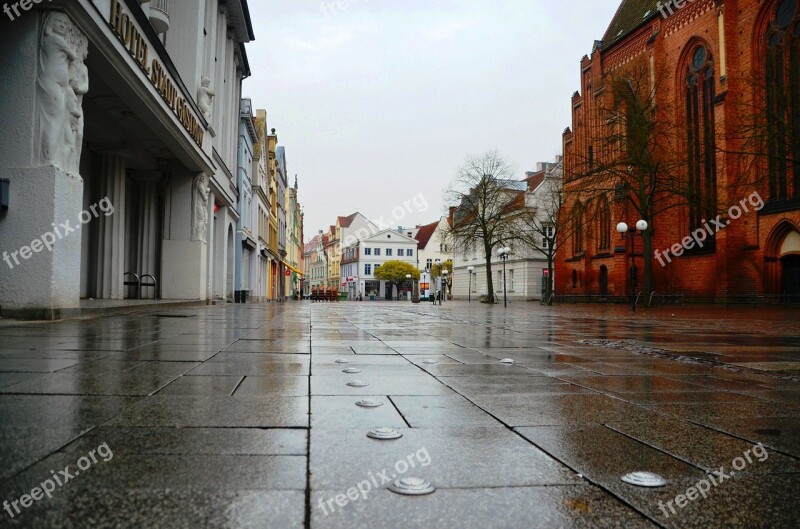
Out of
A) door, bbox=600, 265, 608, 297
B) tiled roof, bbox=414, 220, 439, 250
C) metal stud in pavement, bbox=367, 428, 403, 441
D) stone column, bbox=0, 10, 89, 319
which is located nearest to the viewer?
metal stud in pavement, bbox=367, 428, 403, 441

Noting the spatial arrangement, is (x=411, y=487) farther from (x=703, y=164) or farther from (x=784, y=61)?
(x=703, y=164)

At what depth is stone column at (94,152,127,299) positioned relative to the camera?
1662 centimetres

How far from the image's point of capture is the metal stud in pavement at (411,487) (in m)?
1.83

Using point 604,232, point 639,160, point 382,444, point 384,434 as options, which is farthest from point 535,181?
point 382,444

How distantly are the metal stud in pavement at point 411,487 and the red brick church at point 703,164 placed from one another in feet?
77.7

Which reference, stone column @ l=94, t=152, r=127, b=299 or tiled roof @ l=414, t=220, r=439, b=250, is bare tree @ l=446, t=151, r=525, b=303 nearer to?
stone column @ l=94, t=152, r=127, b=299

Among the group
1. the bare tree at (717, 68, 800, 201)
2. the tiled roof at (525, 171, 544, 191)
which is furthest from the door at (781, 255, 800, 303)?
the tiled roof at (525, 171, 544, 191)

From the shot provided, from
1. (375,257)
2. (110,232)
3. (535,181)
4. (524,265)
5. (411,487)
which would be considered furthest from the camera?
(375,257)

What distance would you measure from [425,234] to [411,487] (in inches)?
4112

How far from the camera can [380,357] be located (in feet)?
19.1

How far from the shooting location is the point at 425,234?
4173 inches

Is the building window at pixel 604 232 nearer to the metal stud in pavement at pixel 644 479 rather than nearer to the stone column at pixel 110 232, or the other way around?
the stone column at pixel 110 232

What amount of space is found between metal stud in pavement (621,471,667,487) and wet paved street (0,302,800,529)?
0.04 m

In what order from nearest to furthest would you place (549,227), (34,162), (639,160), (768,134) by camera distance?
(34,162) → (768,134) → (639,160) → (549,227)
